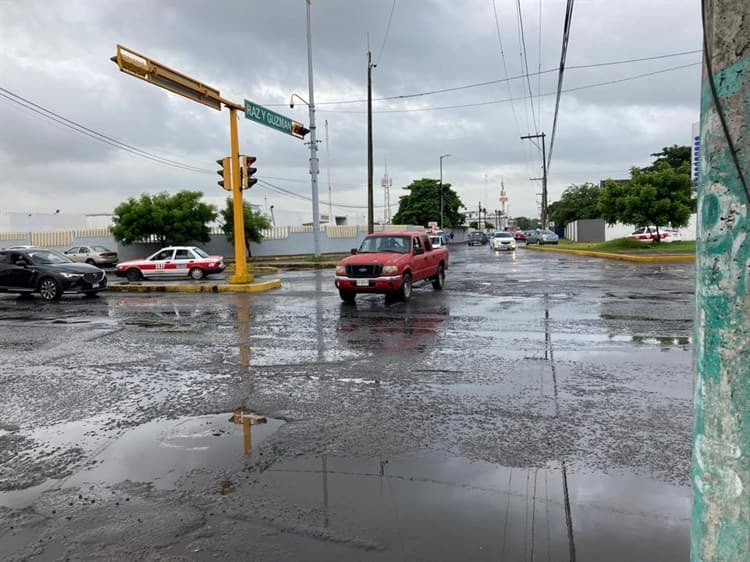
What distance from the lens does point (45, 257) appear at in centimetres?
1788

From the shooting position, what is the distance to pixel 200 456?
4625 millimetres

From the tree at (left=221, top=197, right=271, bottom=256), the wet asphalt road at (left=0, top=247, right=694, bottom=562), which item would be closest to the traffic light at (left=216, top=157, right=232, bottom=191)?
the wet asphalt road at (left=0, top=247, right=694, bottom=562)

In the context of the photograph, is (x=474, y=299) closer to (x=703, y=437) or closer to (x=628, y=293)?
(x=628, y=293)

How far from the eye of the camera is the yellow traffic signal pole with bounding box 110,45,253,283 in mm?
13820

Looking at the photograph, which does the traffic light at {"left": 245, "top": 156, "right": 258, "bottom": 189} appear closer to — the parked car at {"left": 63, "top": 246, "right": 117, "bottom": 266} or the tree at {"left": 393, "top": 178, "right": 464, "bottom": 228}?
the parked car at {"left": 63, "top": 246, "right": 117, "bottom": 266}

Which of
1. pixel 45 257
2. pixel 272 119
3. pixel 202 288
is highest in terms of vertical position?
pixel 272 119

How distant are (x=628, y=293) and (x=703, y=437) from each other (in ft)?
45.9

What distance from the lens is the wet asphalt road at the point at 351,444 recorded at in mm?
3365

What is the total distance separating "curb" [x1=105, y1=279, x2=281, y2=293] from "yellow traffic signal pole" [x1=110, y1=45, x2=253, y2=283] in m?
0.43

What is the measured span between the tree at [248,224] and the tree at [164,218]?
4.57 feet

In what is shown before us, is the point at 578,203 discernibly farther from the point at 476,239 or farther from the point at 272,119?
the point at 272,119

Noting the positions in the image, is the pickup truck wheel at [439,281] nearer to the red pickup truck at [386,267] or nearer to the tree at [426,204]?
the red pickup truck at [386,267]

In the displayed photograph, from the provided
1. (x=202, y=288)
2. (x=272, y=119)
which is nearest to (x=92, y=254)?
(x=202, y=288)

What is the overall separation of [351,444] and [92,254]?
1505 inches
